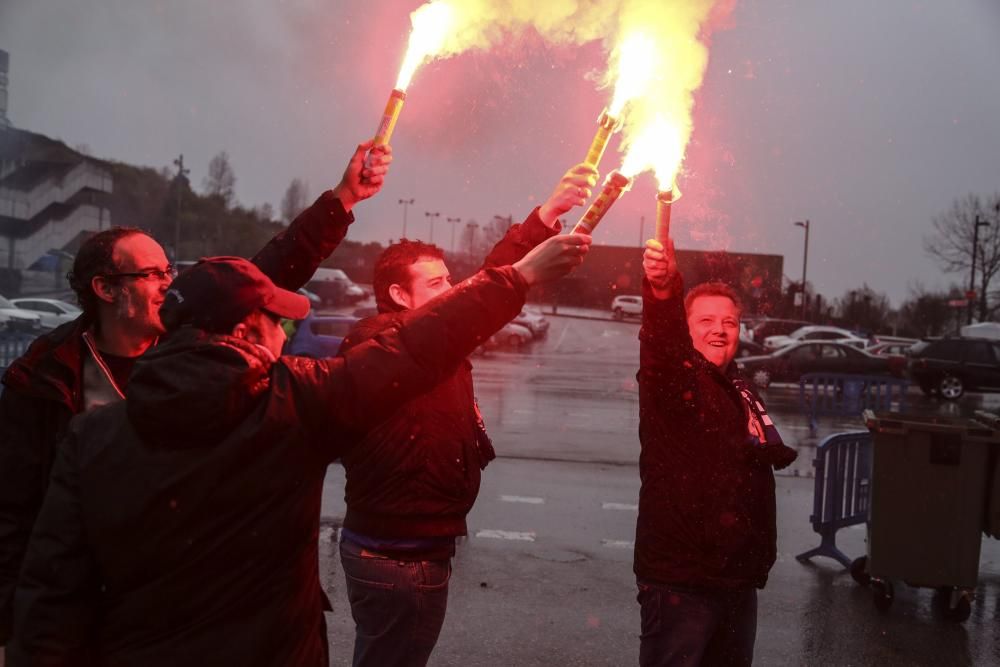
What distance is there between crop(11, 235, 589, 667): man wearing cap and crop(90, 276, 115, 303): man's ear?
1.02m

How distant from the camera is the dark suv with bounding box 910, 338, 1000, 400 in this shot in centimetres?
2264

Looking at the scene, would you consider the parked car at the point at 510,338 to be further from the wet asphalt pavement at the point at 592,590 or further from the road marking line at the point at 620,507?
the road marking line at the point at 620,507

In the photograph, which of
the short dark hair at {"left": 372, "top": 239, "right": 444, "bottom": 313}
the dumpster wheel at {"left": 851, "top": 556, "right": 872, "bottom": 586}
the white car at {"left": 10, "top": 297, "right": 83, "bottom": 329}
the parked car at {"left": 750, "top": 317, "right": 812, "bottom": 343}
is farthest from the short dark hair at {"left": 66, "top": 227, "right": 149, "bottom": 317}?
the parked car at {"left": 750, "top": 317, "right": 812, "bottom": 343}

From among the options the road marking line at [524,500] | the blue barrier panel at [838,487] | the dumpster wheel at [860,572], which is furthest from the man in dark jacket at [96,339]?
the road marking line at [524,500]

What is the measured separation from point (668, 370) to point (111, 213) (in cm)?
6494

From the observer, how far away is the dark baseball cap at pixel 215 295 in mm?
1943

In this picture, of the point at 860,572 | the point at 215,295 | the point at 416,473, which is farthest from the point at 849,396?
the point at 215,295

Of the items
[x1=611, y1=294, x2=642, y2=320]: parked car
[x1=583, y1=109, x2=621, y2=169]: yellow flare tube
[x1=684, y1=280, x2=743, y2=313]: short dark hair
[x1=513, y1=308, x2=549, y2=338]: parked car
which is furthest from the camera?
[x1=611, y1=294, x2=642, y2=320]: parked car

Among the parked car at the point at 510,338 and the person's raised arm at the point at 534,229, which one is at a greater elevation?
the person's raised arm at the point at 534,229

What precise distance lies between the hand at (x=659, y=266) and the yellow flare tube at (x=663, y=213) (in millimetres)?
41

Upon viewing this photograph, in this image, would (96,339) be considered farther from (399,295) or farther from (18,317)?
(18,317)

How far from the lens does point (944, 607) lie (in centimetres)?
573

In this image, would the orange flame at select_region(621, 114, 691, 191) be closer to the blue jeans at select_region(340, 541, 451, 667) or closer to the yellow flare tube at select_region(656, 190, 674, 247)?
the yellow flare tube at select_region(656, 190, 674, 247)

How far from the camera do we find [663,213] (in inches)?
114
